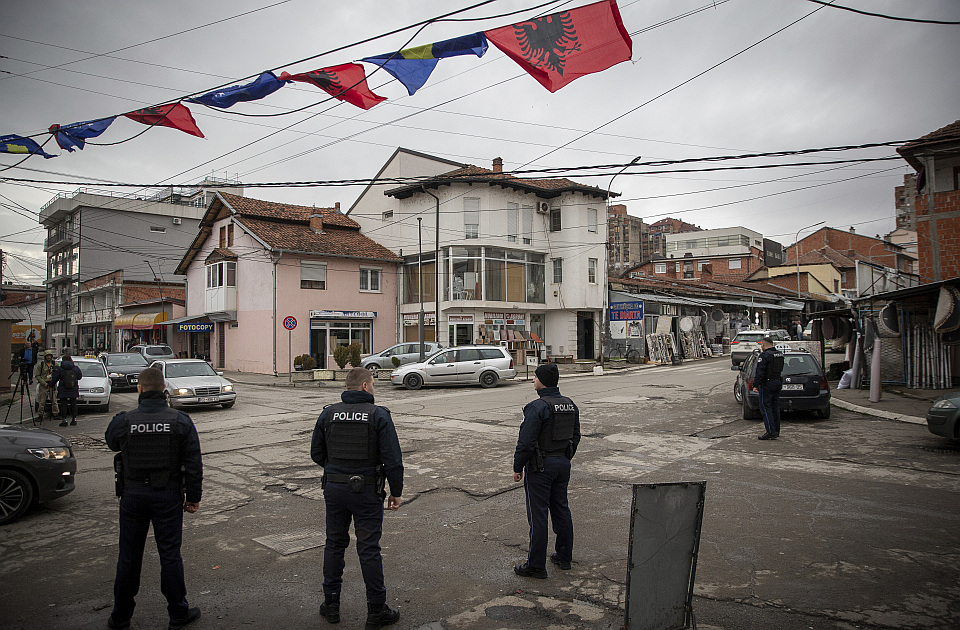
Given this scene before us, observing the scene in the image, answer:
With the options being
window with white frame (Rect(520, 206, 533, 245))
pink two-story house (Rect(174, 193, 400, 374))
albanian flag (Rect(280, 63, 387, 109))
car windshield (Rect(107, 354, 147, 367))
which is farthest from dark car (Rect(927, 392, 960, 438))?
window with white frame (Rect(520, 206, 533, 245))

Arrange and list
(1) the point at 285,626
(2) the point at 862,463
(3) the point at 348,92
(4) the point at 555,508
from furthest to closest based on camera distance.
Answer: (3) the point at 348,92, (2) the point at 862,463, (4) the point at 555,508, (1) the point at 285,626

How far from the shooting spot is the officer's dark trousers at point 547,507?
4.61 meters

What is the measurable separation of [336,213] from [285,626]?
36.3 m

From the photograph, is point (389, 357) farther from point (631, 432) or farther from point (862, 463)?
point (862, 463)

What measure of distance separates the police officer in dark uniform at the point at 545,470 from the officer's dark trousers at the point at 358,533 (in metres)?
1.20

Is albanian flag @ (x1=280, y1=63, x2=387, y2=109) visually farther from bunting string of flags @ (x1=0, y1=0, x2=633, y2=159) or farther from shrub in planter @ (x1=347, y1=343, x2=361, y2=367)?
shrub in planter @ (x1=347, y1=343, x2=361, y2=367)

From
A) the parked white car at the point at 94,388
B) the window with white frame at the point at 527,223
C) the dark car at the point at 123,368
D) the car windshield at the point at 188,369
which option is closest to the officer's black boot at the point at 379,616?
the car windshield at the point at 188,369

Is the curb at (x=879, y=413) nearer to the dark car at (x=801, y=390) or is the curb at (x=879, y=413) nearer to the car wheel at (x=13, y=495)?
the dark car at (x=801, y=390)

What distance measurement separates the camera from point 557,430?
4.71m

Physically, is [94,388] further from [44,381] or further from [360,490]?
[360,490]

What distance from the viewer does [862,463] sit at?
330 inches

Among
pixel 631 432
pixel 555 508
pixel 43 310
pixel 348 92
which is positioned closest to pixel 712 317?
pixel 631 432

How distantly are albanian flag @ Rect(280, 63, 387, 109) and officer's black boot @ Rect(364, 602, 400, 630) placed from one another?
7.64 m

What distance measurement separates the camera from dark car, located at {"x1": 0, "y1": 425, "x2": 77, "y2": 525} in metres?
6.11
